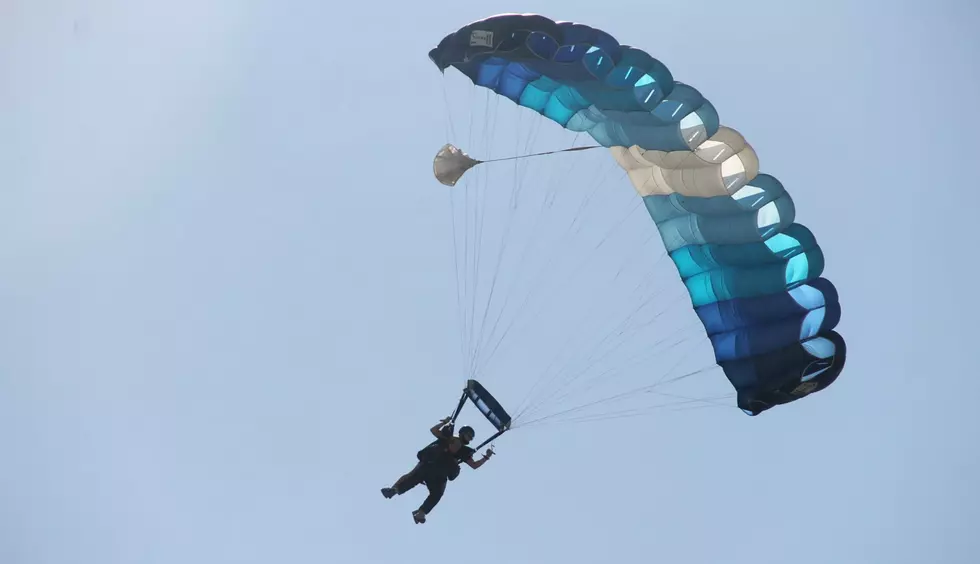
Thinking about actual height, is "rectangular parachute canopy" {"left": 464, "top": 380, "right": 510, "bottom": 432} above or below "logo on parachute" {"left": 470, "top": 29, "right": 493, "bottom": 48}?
below

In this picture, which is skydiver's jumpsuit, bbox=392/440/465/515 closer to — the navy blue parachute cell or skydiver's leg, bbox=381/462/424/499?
skydiver's leg, bbox=381/462/424/499

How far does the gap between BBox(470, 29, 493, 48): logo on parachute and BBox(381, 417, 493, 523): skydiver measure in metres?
4.64

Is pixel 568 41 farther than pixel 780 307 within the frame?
No

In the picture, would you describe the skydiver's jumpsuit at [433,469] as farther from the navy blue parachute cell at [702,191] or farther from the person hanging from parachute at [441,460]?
the navy blue parachute cell at [702,191]

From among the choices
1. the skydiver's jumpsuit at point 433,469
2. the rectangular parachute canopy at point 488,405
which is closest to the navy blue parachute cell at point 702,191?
the rectangular parachute canopy at point 488,405

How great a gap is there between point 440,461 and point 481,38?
5230 millimetres

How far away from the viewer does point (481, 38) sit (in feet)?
51.1

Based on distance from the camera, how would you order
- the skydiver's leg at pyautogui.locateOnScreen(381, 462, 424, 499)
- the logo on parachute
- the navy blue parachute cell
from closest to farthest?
the logo on parachute → the navy blue parachute cell → the skydiver's leg at pyautogui.locateOnScreen(381, 462, 424, 499)

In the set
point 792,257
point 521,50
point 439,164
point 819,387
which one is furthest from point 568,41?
point 819,387

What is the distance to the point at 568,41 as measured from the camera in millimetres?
15305

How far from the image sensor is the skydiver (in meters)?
16.5

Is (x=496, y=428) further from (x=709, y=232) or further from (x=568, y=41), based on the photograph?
(x=568, y=41)

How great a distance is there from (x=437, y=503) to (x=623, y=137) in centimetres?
512

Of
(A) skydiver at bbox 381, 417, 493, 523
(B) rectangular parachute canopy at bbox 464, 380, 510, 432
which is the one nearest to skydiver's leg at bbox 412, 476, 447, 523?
(A) skydiver at bbox 381, 417, 493, 523
